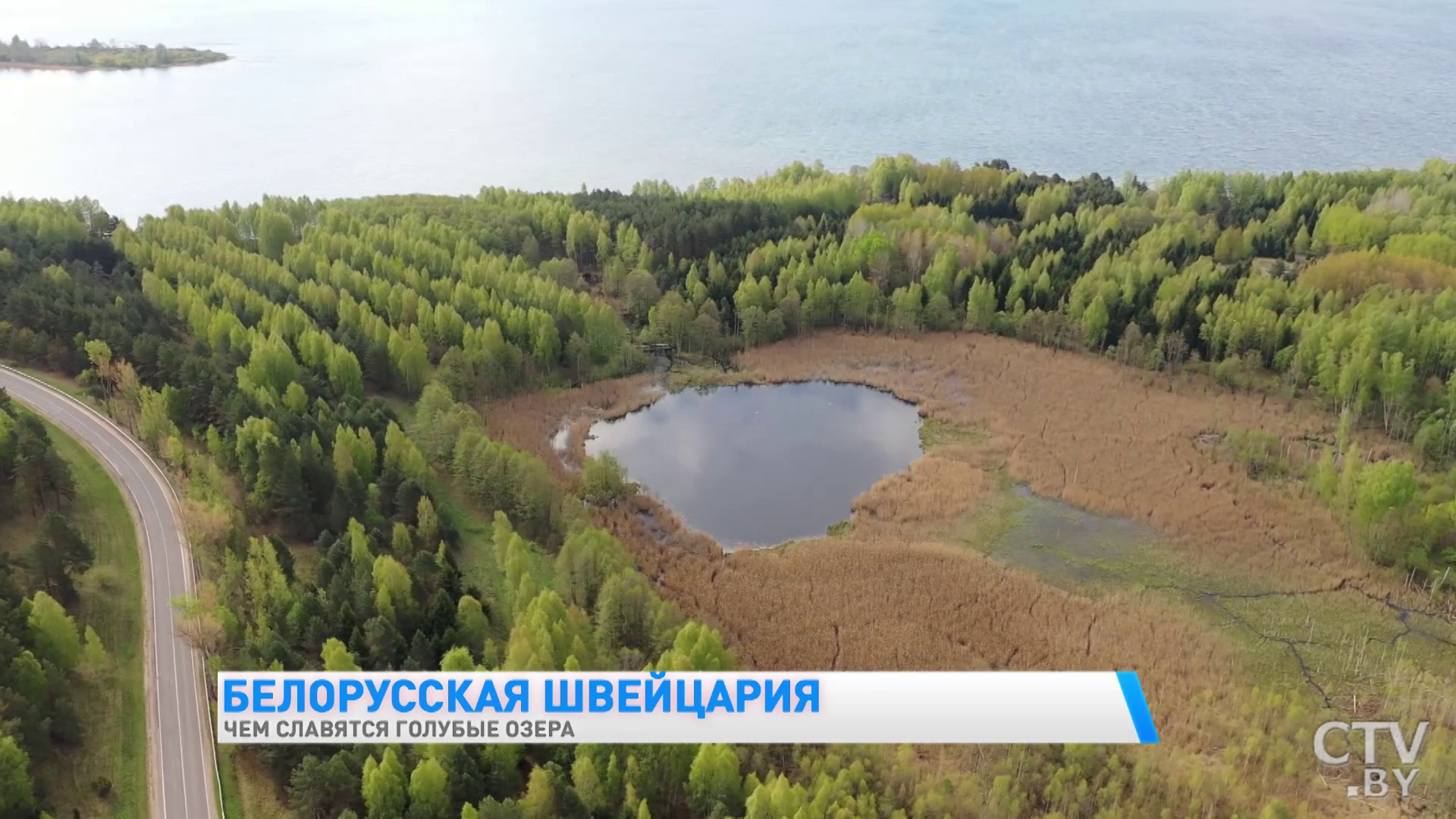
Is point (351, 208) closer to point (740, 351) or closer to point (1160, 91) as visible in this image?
point (740, 351)

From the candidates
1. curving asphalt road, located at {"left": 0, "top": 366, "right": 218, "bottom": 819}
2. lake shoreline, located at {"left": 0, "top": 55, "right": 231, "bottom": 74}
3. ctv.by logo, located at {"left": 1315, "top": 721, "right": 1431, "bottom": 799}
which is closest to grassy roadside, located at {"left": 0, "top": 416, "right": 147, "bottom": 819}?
curving asphalt road, located at {"left": 0, "top": 366, "right": 218, "bottom": 819}

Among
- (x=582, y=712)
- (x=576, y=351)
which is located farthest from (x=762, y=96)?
(x=582, y=712)

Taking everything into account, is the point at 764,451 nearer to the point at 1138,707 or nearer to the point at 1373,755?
the point at 1138,707

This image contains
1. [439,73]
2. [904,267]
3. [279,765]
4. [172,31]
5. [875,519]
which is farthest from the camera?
[172,31]

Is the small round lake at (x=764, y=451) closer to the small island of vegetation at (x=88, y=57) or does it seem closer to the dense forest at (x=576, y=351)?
the dense forest at (x=576, y=351)

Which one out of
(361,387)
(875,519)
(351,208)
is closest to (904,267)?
(875,519)

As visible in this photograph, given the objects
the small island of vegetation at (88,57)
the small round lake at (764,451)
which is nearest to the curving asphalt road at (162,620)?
the small round lake at (764,451)
